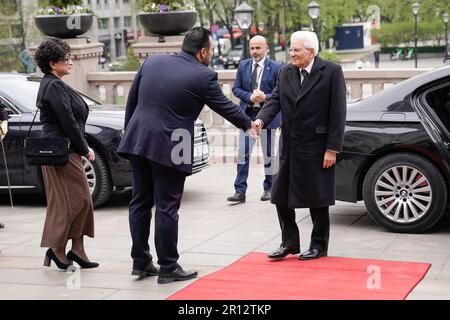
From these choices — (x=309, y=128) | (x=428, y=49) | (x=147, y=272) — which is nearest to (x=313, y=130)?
(x=309, y=128)

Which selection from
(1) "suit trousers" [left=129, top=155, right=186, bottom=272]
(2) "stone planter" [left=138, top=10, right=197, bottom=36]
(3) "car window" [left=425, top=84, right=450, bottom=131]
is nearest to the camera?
(1) "suit trousers" [left=129, top=155, right=186, bottom=272]

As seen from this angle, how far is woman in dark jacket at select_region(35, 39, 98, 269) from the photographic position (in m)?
7.72

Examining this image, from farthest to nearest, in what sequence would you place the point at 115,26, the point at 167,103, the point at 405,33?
1. the point at 115,26
2. the point at 405,33
3. the point at 167,103

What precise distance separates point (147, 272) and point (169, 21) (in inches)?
372

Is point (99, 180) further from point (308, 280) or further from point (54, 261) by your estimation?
point (308, 280)

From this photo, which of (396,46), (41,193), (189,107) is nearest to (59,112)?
(189,107)

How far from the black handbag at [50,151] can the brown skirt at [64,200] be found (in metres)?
0.12

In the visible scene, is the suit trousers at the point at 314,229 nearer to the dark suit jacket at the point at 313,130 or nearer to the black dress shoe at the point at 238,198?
the dark suit jacket at the point at 313,130

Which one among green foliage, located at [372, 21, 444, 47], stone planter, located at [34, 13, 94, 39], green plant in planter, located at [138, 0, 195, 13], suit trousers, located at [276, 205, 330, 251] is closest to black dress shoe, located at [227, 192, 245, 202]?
suit trousers, located at [276, 205, 330, 251]

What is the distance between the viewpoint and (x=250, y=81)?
36.6 feet

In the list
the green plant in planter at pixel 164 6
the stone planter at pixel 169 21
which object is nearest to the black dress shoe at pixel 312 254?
the stone planter at pixel 169 21

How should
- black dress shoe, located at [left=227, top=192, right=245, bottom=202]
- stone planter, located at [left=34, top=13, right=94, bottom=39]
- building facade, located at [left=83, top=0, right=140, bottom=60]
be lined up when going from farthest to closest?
1. building facade, located at [left=83, top=0, right=140, bottom=60]
2. stone planter, located at [left=34, top=13, right=94, bottom=39]
3. black dress shoe, located at [left=227, top=192, right=245, bottom=202]

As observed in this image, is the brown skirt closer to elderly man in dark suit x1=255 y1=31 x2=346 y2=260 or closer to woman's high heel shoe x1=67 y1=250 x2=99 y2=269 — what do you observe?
woman's high heel shoe x1=67 y1=250 x2=99 y2=269

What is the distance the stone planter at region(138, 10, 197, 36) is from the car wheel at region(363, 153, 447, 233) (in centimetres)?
802
